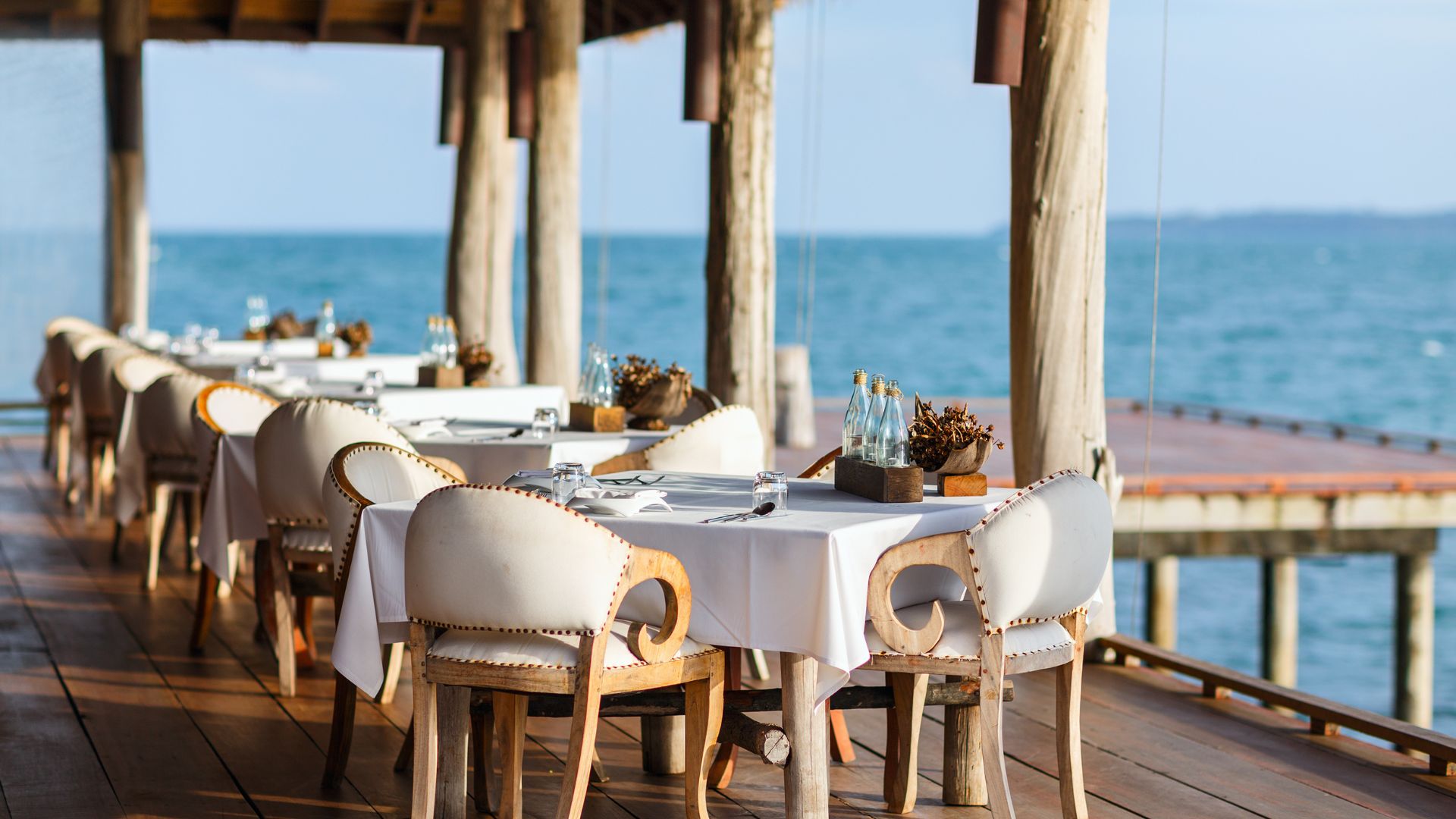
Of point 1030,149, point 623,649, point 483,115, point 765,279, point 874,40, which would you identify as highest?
point 874,40

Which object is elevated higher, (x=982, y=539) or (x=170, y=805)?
(x=982, y=539)

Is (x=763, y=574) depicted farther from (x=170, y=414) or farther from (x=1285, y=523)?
(x=1285, y=523)

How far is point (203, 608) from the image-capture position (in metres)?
4.59

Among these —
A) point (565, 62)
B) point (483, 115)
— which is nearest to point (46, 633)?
point (565, 62)

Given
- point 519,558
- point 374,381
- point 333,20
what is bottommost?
point 519,558

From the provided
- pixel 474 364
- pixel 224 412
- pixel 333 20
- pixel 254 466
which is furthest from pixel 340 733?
pixel 333 20

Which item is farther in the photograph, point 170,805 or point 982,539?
point 170,805

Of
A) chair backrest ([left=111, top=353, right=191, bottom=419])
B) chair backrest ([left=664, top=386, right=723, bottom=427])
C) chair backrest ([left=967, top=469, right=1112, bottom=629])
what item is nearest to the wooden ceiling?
chair backrest ([left=111, top=353, right=191, bottom=419])

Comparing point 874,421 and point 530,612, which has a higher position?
point 874,421

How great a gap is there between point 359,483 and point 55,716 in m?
1.12

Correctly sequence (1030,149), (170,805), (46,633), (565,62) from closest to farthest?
(170,805) → (1030,149) → (46,633) → (565,62)

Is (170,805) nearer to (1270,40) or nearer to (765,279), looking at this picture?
(765,279)

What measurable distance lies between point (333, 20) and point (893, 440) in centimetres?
931

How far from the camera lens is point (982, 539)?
9.14 ft
